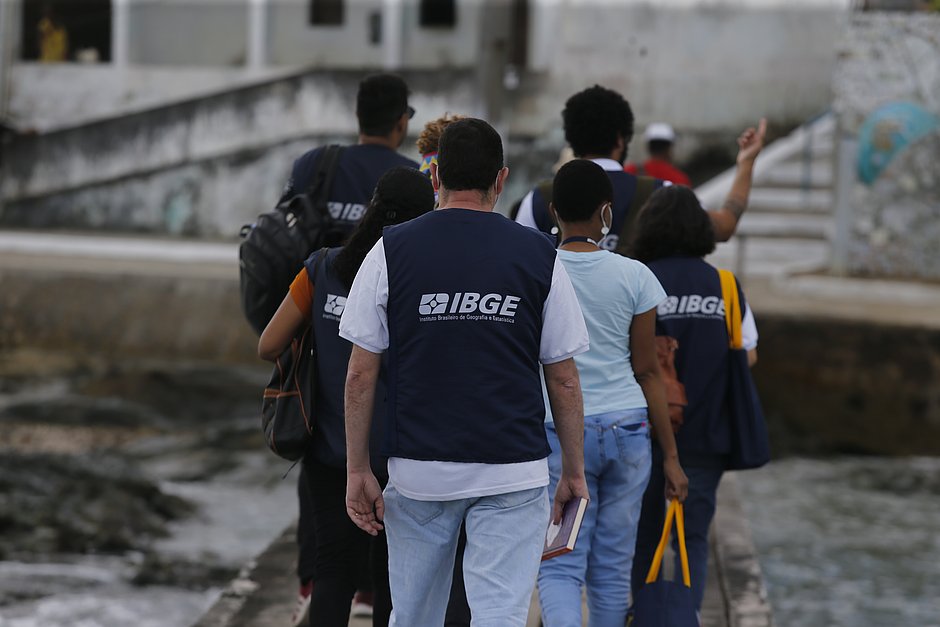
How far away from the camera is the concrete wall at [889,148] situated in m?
12.5

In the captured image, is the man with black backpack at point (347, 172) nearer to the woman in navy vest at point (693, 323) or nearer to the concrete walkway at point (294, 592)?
the woman in navy vest at point (693, 323)

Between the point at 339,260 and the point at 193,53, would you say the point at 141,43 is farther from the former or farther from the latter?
the point at 339,260

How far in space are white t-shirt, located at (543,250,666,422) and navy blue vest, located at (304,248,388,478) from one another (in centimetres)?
71

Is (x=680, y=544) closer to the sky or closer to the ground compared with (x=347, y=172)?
closer to the ground

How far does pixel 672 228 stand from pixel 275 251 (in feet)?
4.43

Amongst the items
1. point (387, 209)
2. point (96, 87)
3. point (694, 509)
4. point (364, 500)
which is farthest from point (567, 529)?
point (96, 87)

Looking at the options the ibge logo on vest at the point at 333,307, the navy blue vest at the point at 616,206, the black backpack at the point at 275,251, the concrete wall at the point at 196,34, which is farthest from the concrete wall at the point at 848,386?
the concrete wall at the point at 196,34

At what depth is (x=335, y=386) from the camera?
3.92 metres

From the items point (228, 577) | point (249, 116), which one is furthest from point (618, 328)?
point (249, 116)

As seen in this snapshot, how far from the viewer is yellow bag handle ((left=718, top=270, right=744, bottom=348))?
4531 millimetres

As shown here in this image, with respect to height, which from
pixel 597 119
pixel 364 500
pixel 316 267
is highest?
pixel 597 119

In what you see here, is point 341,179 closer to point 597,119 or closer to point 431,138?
point 431,138

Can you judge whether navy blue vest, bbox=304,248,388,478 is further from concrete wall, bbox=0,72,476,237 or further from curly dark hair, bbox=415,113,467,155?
concrete wall, bbox=0,72,476,237

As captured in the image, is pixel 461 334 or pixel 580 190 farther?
pixel 580 190
